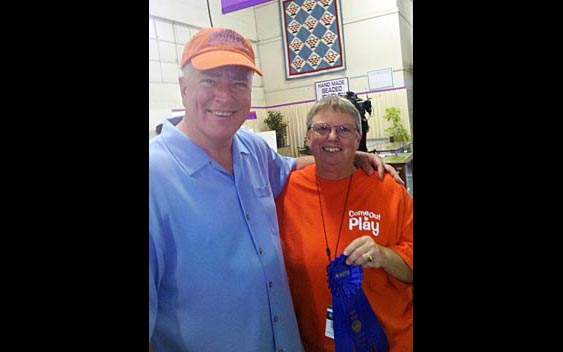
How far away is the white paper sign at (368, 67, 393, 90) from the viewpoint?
1276 millimetres

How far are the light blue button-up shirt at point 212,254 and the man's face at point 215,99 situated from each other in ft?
0.16

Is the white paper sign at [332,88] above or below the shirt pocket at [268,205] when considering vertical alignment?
above

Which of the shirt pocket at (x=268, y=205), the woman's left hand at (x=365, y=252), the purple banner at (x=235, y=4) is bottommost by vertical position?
the woman's left hand at (x=365, y=252)

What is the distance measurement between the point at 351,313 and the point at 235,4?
955 mm

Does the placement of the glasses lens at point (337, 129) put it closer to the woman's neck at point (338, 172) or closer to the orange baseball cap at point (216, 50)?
the woman's neck at point (338, 172)

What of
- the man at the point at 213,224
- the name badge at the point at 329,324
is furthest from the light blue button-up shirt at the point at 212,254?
the name badge at the point at 329,324

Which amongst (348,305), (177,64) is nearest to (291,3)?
(177,64)

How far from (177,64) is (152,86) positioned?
96mm

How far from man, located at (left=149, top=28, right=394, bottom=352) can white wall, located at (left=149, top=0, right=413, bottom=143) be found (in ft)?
0.15

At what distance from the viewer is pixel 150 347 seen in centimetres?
Answer: 132

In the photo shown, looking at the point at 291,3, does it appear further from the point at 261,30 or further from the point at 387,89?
the point at 387,89

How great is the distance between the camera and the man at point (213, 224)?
1.25 meters

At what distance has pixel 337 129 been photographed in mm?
1271

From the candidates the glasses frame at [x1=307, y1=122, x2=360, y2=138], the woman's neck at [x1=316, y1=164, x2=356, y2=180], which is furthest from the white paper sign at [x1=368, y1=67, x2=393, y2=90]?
the woman's neck at [x1=316, y1=164, x2=356, y2=180]
